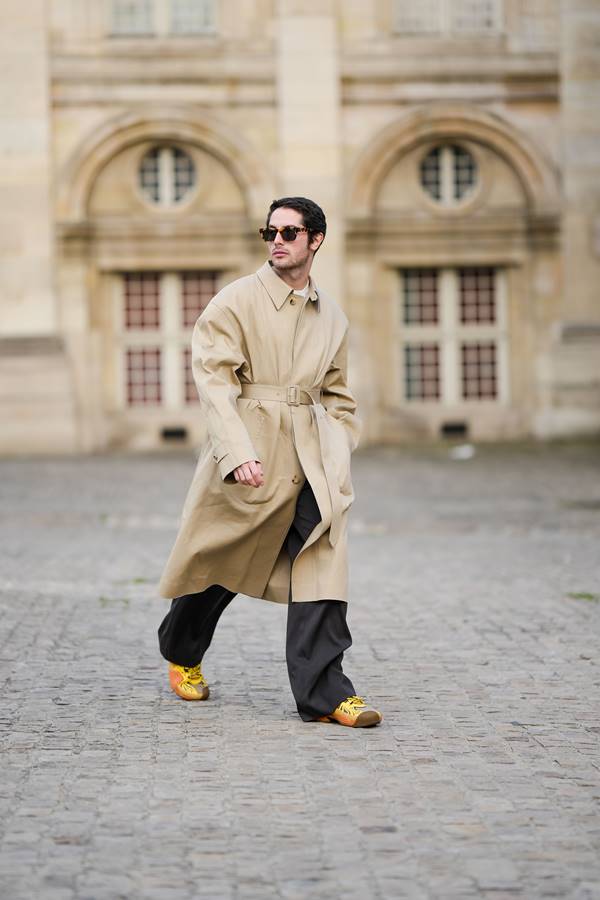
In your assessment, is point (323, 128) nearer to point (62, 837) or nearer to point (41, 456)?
point (41, 456)

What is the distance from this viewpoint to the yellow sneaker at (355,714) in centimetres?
629

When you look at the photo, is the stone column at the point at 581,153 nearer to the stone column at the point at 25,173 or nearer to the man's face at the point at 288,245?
the stone column at the point at 25,173

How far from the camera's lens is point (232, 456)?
6230 mm

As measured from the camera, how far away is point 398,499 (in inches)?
682

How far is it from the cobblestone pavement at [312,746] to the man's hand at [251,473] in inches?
35.6

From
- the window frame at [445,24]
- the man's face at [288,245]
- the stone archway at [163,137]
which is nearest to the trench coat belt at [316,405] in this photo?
the man's face at [288,245]

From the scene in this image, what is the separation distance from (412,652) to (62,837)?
356 centimetres

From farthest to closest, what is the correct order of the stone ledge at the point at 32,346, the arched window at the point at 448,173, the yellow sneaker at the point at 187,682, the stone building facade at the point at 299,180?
the arched window at the point at 448,173, the stone building facade at the point at 299,180, the stone ledge at the point at 32,346, the yellow sneaker at the point at 187,682

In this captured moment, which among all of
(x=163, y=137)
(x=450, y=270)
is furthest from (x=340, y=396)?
(x=450, y=270)

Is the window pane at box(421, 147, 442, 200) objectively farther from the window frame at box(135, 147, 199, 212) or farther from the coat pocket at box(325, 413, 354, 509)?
the coat pocket at box(325, 413, 354, 509)

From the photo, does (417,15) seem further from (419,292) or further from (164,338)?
(164,338)

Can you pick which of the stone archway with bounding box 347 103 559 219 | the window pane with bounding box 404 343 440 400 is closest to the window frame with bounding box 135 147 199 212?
the stone archway with bounding box 347 103 559 219

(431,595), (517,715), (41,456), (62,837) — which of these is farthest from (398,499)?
(62,837)

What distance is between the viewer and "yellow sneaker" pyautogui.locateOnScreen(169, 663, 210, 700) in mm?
6848
